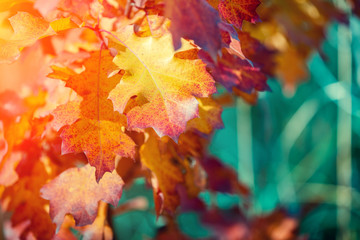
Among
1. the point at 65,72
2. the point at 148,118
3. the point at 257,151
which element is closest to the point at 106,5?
the point at 65,72

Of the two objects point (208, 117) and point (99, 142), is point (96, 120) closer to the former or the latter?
point (99, 142)

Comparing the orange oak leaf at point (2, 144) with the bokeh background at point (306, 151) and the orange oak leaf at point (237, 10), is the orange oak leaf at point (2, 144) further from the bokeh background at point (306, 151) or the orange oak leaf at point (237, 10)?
the bokeh background at point (306, 151)

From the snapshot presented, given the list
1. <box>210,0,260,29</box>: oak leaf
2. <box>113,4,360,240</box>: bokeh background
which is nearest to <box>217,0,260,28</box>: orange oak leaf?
<box>210,0,260,29</box>: oak leaf

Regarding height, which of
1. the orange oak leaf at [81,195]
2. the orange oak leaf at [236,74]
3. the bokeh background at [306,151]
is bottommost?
the bokeh background at [306,151]

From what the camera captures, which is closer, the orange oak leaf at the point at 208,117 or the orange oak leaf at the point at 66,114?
the orange oak leaf at the point at 66,114

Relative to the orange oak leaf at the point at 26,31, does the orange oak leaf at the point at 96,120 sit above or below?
below

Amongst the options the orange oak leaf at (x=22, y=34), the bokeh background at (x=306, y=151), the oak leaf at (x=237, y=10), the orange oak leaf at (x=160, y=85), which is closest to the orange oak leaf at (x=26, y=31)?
the orange oak leaf at (x=22, y=34)

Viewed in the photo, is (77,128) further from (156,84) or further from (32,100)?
(32,100)

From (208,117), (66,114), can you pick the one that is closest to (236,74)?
(208,117)
